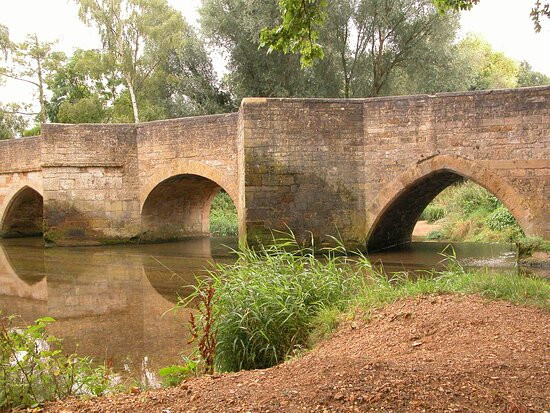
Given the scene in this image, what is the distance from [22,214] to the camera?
19.1 m

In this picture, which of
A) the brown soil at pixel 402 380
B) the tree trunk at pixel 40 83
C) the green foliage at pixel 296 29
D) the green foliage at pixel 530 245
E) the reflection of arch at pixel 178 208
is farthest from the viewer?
the tree trunk at pixel 40 83

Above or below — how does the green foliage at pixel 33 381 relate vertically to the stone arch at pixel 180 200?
below

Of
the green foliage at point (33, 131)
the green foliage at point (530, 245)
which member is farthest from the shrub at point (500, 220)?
the green foliage at point (33, 131)

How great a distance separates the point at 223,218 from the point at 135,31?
10.1 m

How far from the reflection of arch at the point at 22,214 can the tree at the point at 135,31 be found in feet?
21.7

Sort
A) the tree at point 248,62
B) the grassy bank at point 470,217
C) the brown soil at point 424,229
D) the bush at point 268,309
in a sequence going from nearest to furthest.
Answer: the bush at point 268,309 < the grassy bank at point 470,217 < the brown soil at point 424,229 < the tree at point 248,62

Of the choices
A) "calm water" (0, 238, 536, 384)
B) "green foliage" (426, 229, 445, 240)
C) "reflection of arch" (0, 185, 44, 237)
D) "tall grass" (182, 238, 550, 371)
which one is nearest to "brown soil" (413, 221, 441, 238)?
"green foliage" (426, 229, 445, 240)

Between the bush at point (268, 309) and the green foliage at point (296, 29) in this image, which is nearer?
the bush at point (268, 309)

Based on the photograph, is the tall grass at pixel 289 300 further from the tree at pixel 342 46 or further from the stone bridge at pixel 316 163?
the tree at pixel 342 46

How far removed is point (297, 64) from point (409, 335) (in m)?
17.4

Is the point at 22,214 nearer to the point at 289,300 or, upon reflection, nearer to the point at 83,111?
the point at 83,111

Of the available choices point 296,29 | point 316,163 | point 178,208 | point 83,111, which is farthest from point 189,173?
point 83,111

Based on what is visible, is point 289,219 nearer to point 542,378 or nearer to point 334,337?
point 334,337

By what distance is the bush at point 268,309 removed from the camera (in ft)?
14.1
